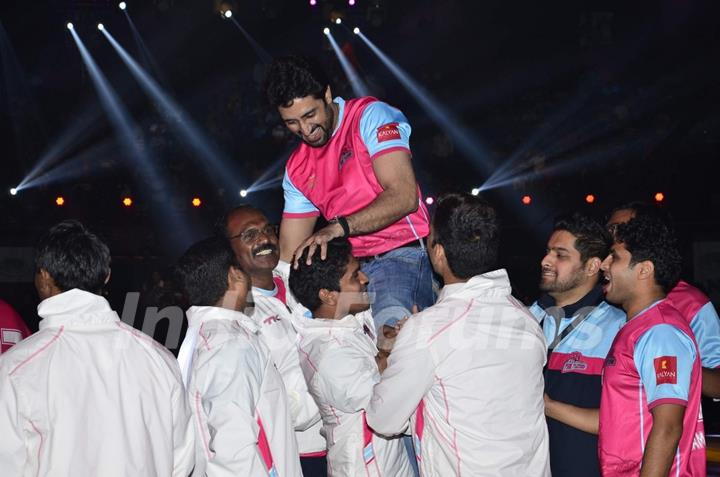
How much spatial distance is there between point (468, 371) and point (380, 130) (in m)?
1.26

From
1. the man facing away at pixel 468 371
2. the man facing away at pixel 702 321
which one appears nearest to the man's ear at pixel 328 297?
the man facing away at pixel 468 371

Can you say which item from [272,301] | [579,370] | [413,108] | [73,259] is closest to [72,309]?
[73,259]

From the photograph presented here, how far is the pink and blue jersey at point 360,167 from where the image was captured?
3865 millimetres

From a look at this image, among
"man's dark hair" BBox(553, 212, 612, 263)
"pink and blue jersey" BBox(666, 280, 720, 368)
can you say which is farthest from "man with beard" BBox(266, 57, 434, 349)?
"pink and blue jersey" BBox(666, 280, 720, 368)

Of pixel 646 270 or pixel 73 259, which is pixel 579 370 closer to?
pixel 646 270

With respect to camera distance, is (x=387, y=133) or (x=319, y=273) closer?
(x=319, y=273)

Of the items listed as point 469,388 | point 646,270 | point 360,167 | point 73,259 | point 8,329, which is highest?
point 360,167

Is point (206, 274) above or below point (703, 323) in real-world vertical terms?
above

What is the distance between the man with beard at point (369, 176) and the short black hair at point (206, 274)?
14.9 inches

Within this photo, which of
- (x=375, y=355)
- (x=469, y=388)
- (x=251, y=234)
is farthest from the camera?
(x=251, y=234)

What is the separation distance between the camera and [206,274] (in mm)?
3643

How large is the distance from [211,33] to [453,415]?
11715mm

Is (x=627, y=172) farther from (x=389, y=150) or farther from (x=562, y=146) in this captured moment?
(x=389, y=150)

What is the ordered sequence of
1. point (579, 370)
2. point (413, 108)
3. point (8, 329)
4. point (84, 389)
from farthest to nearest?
point (413, 108)
point (8, 329)
point (579, 370)
point (84, 389)
